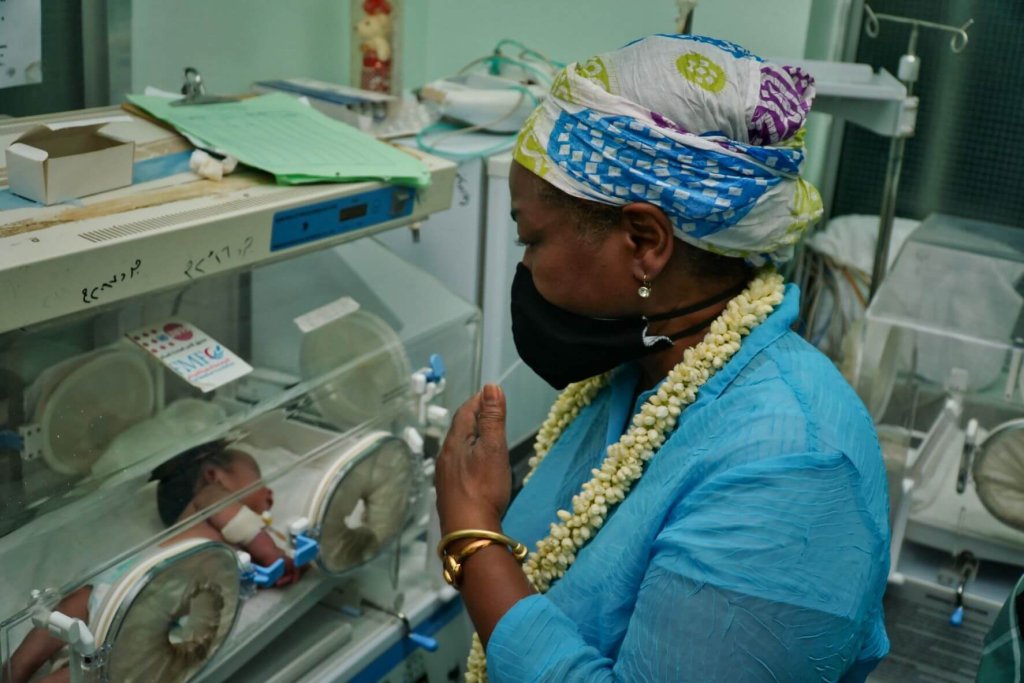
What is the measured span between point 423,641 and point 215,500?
1.60 ft

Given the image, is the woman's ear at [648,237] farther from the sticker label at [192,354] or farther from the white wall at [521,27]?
the white wall at [521,27]

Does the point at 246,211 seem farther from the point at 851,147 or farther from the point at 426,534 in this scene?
the point at 851,147

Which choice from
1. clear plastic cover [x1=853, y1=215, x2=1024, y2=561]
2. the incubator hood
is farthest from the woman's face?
clear plastic cover [x1=853, y1=215, x2=1024, y2=561]

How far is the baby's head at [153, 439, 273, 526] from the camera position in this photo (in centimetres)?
134

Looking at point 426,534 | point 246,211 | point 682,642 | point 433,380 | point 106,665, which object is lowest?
point 426,534

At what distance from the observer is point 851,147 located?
2910 millimetres

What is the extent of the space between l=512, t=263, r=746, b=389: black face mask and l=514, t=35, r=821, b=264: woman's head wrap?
0.10m

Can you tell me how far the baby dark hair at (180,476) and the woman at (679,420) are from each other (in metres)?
0.42

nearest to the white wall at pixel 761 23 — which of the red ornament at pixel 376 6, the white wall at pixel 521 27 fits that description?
the white wall at pixel 521 27

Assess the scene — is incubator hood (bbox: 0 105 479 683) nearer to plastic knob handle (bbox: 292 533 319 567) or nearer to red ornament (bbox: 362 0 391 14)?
plastic knob handle (bbox: 292 533 319 567)

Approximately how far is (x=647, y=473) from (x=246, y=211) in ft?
1.94

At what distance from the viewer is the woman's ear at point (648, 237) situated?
3.28ft

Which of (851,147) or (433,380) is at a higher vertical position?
(851,147)

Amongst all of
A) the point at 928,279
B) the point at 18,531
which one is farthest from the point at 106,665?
the point at 928,279
